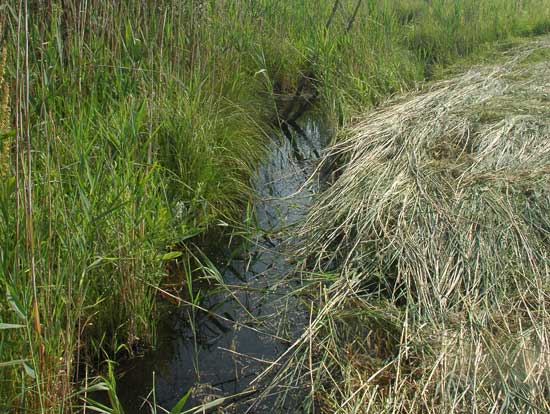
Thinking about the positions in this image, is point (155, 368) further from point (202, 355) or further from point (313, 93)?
point (313, 93)

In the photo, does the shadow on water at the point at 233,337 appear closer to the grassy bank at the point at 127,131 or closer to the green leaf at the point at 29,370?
the grassy bank at the point at 127,131

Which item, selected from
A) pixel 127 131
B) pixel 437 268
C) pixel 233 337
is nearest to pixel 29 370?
pixel 233 337

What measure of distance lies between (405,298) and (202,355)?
0.73 m

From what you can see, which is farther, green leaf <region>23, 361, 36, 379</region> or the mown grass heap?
the mown grass heap

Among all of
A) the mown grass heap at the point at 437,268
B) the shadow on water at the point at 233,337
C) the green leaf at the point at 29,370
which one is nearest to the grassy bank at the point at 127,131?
the green leaf at the point at 29,370

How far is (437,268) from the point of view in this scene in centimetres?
235

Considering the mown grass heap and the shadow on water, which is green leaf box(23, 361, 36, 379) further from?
the mown grass heap

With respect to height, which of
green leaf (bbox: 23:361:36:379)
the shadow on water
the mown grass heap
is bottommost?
the shadow on water

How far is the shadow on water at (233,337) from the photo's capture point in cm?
217

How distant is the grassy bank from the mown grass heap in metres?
0.59

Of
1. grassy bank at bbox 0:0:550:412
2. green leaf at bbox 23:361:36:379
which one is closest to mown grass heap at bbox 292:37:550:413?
grassy bank at bbox 0:0:550:412

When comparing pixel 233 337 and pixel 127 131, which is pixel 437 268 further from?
pixel 127 131

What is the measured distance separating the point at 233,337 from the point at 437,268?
749 millimetres

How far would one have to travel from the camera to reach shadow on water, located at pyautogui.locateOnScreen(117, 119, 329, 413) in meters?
2.17
